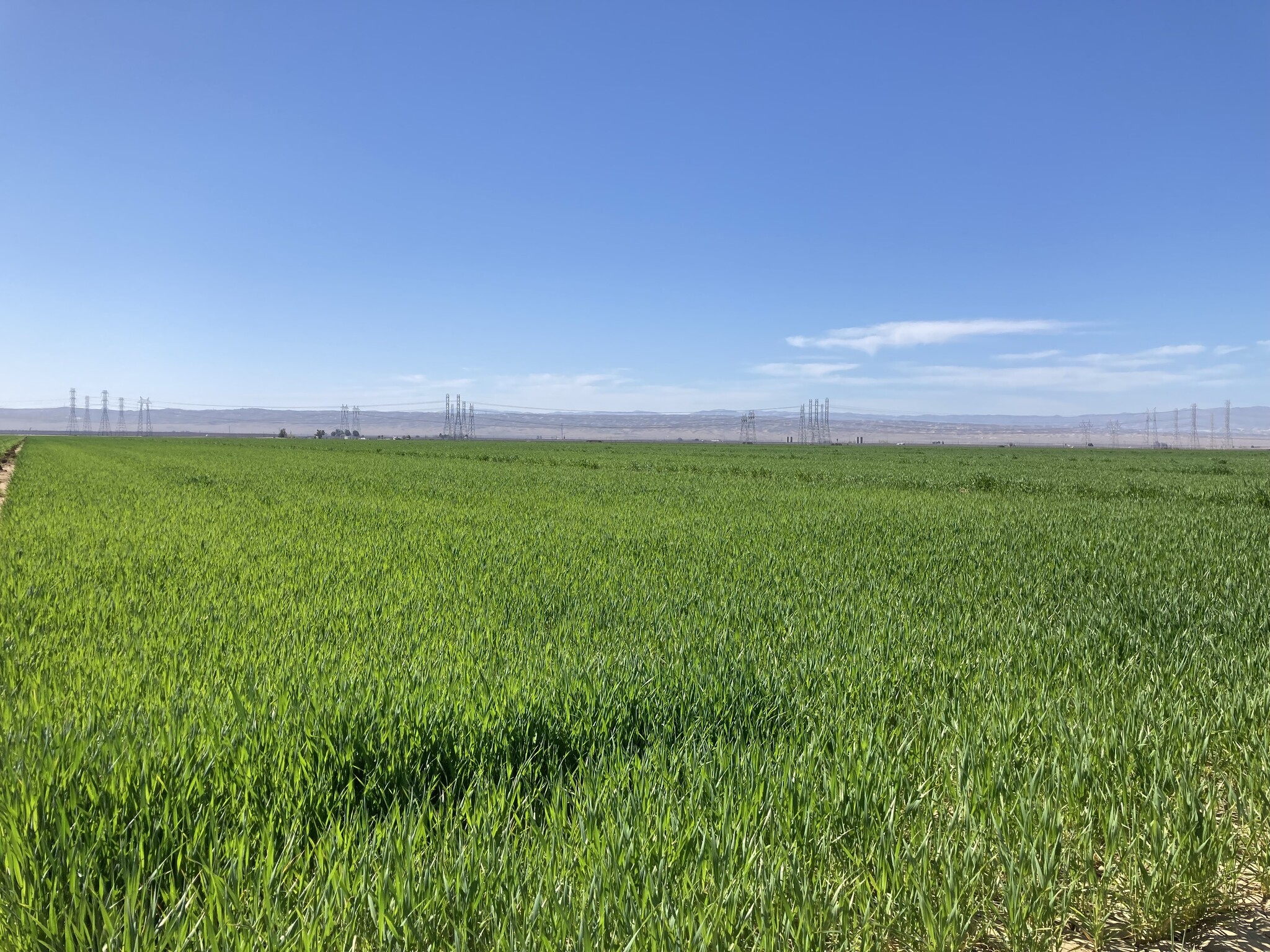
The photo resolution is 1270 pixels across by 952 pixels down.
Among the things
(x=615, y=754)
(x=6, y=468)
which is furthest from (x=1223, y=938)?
(x=6, y=468)

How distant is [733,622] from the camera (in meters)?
6.23

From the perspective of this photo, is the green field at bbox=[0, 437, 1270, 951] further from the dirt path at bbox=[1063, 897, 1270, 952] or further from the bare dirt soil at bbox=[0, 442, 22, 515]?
the bare dirt soil at bbox=[0, 442, 22, 515]

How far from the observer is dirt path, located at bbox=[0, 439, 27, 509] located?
18.9m

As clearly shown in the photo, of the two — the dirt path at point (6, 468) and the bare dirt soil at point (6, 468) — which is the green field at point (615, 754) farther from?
the bare dirt soil at point (6, 468)

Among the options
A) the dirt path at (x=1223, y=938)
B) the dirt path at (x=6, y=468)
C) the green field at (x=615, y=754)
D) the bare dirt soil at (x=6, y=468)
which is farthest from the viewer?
the bare dirt soil at (x=6, y=468)

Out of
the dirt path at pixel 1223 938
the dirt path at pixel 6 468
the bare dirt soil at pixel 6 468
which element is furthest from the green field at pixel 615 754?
the bare dirt soil at pixel 6 468

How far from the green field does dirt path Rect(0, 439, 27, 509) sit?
14.1m

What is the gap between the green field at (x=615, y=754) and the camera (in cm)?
229

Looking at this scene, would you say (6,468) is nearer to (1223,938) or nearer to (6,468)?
(6,468)

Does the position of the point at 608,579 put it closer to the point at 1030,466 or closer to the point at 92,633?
the point at 92,633

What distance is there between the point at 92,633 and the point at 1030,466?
52.8 metres

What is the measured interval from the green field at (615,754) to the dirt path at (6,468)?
14108 mm

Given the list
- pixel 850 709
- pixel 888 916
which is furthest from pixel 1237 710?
pixel 888 916

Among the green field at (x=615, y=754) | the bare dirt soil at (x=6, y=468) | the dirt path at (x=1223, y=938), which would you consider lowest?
the dirt path at (x=1223, y=938)
